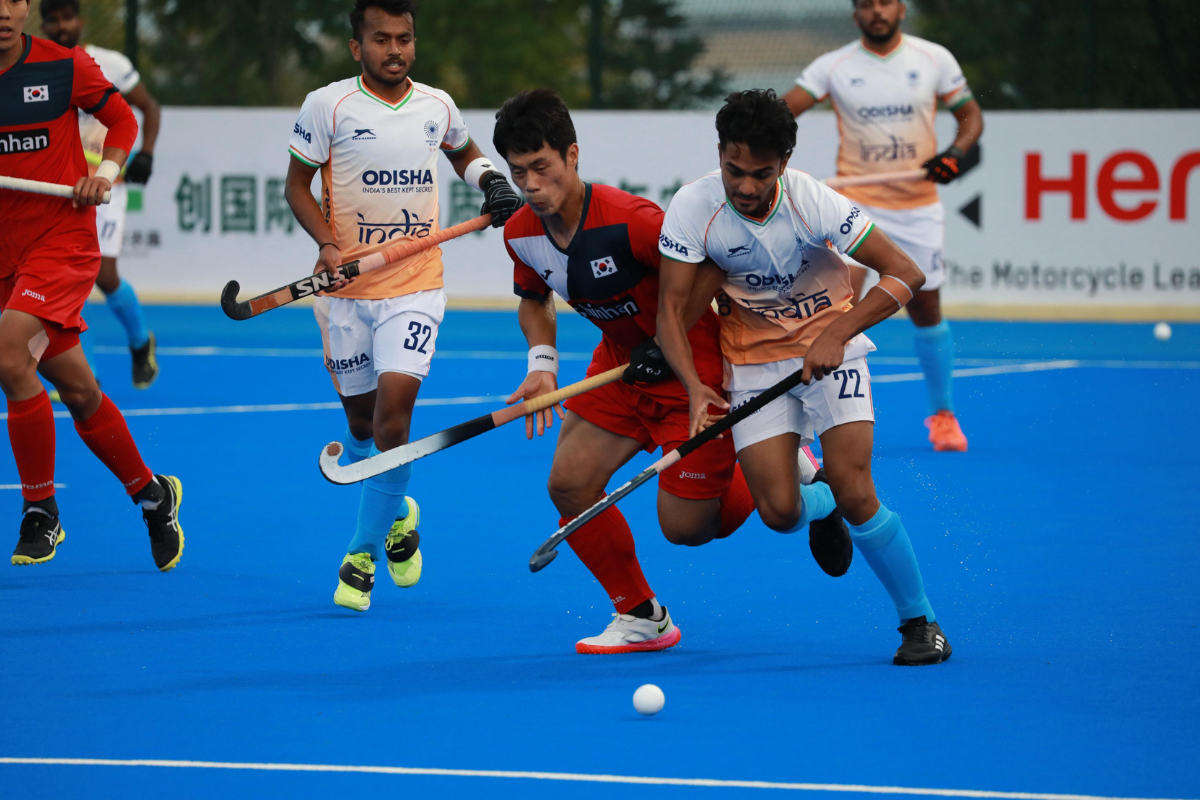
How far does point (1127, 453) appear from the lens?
7.84m

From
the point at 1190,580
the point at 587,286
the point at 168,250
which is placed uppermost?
the point at 587,286

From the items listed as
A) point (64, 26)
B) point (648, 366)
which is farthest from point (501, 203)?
point (64, 26)

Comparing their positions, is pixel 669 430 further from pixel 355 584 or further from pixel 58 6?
pixel 58 6

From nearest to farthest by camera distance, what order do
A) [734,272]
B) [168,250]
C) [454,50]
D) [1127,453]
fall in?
[734,272] < [1127,453] < [168,250] < [454,50]

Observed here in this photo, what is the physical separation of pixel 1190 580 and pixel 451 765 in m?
2.83

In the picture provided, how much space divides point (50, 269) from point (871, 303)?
2.83 metres

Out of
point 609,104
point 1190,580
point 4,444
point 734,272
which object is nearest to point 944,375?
point 1190,580

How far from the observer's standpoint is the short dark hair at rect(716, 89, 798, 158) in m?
4.04

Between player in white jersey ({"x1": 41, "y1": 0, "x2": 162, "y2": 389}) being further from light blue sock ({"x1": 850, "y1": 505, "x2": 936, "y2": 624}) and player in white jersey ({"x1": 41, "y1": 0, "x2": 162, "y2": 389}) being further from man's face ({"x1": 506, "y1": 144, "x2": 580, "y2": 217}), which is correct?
light blue sock ({"x1": 850, "y1": 505, "x2": 936, "y2": 624})

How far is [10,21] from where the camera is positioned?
5.39 metres

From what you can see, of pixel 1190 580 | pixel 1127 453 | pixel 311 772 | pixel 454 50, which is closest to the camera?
pixel 311 772

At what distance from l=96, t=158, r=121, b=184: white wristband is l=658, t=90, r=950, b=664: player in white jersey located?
219cm

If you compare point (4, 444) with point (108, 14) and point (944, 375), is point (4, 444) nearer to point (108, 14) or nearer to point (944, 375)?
point (944, 375)

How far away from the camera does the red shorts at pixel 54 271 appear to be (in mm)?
5398
